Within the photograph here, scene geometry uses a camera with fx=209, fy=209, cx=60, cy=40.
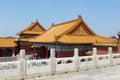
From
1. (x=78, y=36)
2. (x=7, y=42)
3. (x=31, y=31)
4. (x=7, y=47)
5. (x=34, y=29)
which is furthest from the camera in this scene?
(x=34, y=29)

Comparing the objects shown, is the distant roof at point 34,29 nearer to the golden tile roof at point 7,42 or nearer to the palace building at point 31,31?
the palace building at point 31,31

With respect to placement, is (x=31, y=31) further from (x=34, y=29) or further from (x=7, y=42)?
(x=7, y=42)

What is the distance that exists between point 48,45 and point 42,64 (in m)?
7.40

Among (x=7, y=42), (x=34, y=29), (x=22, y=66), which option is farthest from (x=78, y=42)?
(x=34, y=29)

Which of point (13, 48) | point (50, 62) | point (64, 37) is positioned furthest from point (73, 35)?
Result: point (13, 48)

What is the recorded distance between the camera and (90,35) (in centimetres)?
2212

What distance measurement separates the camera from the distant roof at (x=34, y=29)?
3400cm

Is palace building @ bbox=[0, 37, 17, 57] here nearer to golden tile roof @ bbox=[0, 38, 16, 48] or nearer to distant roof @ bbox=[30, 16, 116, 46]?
golden tile roof @ bbox=[0, 38, 16, 48]

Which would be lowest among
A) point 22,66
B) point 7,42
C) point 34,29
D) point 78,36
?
point 22,66

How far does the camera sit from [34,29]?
113 ft

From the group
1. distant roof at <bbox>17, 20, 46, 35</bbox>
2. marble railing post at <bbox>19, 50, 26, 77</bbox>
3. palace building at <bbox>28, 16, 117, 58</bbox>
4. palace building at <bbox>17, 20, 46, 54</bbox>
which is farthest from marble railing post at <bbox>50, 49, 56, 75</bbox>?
distant roof at <bbox>17, 20, 46, 35</bbox>

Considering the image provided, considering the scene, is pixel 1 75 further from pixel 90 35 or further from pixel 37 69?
pixel 90 35

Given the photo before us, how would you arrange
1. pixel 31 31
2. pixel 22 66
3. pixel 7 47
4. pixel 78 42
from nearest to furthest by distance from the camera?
pixel 22 66
pixel 78 42
pixel 7 47
pixel 31 31

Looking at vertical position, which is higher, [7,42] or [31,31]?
[31,31]
